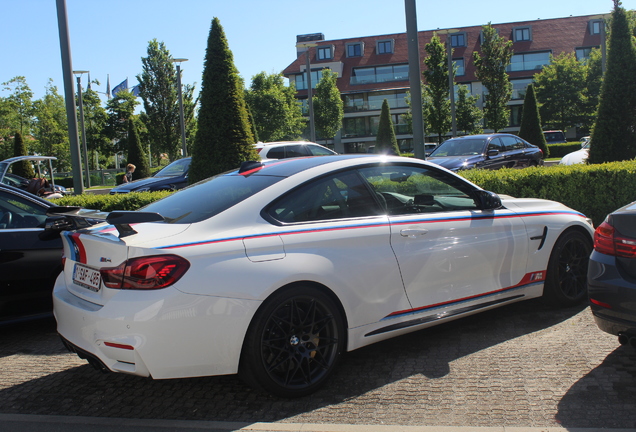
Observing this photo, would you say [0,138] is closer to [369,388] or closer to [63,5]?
[63,5]

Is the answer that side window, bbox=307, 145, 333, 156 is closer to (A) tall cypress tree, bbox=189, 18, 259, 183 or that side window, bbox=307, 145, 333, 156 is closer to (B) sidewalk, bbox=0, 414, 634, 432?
(A) tall cypress tree, bbox=189, 18, 259, 183

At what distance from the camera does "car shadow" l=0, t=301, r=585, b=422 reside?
377cm

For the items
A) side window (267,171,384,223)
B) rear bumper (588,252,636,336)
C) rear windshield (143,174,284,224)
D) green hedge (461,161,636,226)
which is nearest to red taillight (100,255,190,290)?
rear windshield (143,174,284,224)

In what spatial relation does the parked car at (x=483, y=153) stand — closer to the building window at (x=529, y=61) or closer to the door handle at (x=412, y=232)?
the door handle at (x=412, y=232)

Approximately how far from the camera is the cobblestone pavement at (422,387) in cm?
353

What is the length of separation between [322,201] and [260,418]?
59.0 inches

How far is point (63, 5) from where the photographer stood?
1046 cm

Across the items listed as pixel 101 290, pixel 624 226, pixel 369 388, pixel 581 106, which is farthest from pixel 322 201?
pixel 581 106

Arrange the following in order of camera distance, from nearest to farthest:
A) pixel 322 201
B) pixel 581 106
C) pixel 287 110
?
pixel 322 201, pixel 287 110, pixel 581 106

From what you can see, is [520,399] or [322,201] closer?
[520,399]

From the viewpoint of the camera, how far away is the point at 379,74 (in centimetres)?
6312

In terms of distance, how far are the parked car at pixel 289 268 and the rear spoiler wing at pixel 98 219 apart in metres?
0.01

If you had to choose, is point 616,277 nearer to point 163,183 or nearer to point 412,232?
point 412,232

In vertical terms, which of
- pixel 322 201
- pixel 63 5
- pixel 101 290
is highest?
pixel 63 5
